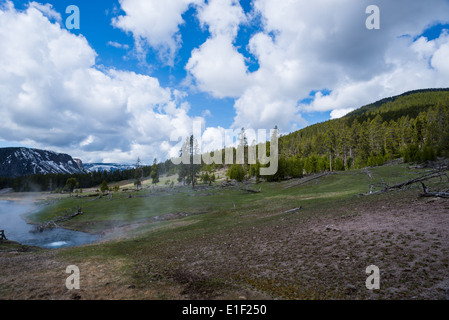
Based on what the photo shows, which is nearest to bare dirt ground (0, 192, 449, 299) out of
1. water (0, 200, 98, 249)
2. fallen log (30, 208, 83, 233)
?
water (0, 200, 98, 249)

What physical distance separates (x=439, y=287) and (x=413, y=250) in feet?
10.3

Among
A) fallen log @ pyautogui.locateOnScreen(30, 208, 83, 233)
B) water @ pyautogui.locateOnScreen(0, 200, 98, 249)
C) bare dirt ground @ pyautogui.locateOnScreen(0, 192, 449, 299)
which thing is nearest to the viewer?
bare dirt ground @ pyautogui.locateOnScreen(0, 192, 449, 299)

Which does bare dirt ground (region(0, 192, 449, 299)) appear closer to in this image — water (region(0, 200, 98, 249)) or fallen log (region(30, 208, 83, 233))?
water (region(0, 200, 98, 249))

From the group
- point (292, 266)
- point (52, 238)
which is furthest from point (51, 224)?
point (292, 266)

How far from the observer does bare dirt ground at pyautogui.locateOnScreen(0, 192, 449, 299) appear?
853 cm

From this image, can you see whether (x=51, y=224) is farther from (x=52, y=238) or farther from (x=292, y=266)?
(x=292, y=266)

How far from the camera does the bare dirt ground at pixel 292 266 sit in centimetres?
853

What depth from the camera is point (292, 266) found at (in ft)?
36.6

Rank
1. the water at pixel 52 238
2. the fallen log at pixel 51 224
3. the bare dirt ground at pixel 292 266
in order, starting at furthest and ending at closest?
the fallen log at pixel 51 224 → the water at pixel 52 238 → the bare dirt ground at pixel 292 266

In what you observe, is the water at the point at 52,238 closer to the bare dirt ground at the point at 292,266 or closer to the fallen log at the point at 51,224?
the fallen log at the point at 51,224

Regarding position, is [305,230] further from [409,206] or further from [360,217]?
[409,206]

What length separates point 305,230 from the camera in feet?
54.9

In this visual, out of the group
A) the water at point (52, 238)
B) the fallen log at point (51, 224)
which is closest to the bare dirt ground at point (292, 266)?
the water at point (52, 238)
